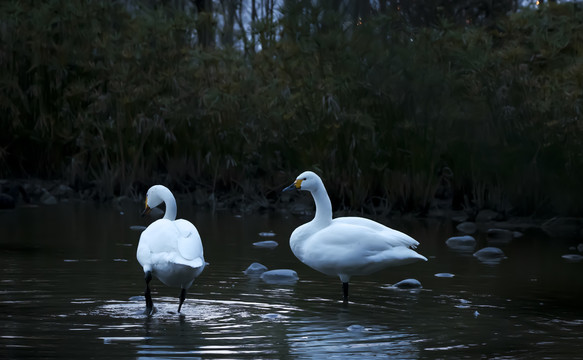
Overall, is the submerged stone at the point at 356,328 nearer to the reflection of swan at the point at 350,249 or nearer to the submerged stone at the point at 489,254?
the reflection of swan at the point at 350,249

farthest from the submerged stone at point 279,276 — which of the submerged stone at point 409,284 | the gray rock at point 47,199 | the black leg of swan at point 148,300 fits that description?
the gray rock at point 47,199

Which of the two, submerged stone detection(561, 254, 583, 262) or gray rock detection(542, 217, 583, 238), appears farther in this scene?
gray rock detection(542, 217, 583, 238)

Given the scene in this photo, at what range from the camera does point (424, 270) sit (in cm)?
1083

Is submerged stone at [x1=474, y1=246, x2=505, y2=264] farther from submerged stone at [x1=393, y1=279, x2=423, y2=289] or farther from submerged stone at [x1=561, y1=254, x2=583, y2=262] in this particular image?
submerged stone at [x1=393, y1=279, x2=423, y2=289]

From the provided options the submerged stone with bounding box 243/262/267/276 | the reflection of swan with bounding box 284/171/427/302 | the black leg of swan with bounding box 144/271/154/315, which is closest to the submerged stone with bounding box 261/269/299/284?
the submerged stone with bounding box 243/262/267/276

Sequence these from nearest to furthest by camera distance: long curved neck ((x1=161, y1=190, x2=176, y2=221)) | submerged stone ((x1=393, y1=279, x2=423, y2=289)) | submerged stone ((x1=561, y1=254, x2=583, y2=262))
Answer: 1. long curved neck ((x1=161, y1=190, x2=176, y2=221))
2. submerged stone ((x1=393, y1=279, x2=423, y2=289))
3. submerged stone ((x1=561, y1=254, x2=583, y2=262))

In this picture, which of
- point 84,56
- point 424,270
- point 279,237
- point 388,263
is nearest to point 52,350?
point 388,263

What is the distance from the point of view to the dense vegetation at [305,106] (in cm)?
1587

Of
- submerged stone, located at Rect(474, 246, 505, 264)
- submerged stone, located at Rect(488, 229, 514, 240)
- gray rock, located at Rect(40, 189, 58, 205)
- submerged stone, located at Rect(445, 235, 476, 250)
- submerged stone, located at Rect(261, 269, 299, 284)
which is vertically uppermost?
gray rock, located at Rect(40, 189, 58, 205)

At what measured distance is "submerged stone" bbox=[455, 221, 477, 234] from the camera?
585 inches

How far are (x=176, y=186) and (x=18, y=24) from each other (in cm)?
510

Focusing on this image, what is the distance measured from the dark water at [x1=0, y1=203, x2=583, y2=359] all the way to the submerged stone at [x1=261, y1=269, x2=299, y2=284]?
155 mm

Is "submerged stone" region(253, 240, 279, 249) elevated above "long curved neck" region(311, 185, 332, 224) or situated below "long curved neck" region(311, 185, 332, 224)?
below

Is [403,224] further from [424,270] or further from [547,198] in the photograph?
[424,270]
